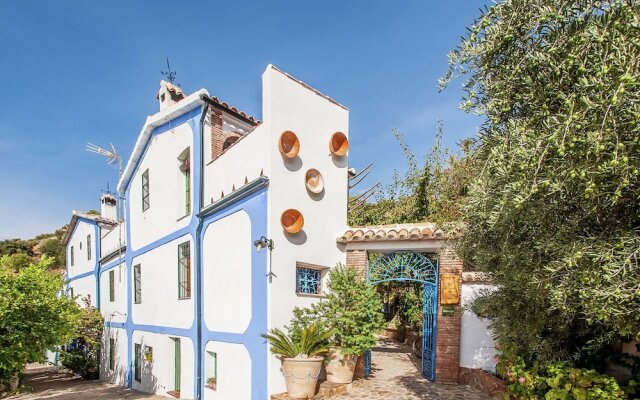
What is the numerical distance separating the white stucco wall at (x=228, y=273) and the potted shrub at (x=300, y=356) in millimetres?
1054

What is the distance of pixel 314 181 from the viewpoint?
9.11 m

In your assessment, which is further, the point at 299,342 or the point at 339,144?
the point at 339,144

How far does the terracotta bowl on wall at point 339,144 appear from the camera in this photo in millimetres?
9562

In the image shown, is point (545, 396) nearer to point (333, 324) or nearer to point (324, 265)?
point (333, 324)

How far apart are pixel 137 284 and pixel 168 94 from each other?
733cm

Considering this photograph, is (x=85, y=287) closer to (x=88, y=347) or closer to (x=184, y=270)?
(x=88, y=347)

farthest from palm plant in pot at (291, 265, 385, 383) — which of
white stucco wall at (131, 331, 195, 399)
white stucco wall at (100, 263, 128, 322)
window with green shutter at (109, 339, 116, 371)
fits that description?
window with green shutter at (109, 339, 116, 371)

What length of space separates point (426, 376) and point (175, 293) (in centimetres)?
737

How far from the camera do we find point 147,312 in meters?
13.6

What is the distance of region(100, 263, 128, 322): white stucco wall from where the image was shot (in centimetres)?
1620

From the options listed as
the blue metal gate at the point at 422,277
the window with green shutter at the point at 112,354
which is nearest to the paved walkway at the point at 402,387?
the blue metal gate at the point at 422,277

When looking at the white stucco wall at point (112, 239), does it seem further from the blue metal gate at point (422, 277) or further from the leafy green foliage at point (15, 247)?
the leafy green foliage at point (15, 247)

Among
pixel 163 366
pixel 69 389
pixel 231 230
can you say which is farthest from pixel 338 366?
pixel 69 389

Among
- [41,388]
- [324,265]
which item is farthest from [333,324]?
[41,388]
